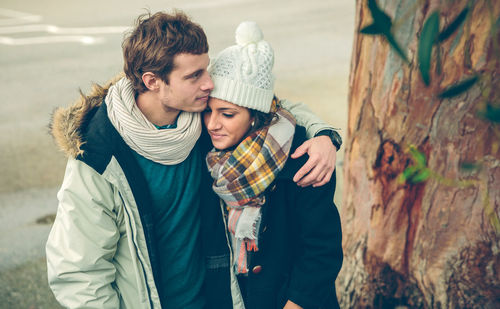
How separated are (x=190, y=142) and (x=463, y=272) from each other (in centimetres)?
159

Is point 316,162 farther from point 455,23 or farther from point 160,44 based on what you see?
point 455,23

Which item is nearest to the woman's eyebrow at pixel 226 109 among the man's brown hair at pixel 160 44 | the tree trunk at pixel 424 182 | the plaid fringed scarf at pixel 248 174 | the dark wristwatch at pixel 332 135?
the plaid fringed scarf at pixel 248 174

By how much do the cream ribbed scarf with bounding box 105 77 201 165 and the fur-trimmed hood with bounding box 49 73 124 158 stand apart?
0.09 m

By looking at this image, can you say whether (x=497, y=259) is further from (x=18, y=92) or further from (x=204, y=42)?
(x=18, y=92)

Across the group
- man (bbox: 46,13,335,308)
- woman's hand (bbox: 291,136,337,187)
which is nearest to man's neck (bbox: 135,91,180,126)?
man (bbox: 46,13,335,308)

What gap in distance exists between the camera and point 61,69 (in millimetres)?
7812

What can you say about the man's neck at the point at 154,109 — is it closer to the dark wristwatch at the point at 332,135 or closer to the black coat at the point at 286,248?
the black coat at the point at 286,248

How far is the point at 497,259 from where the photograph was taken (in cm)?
242

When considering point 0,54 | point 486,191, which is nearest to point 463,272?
point 486,191

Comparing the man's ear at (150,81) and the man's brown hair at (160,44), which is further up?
the man's brown hair at (160,44)

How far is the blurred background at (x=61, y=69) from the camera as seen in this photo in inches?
166

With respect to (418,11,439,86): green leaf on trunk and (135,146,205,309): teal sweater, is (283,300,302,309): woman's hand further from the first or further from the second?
(418,11,439,86): green leaf on trunk

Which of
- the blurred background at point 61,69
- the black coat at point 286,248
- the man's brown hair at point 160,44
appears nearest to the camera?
the man's brown hair at point 160,44

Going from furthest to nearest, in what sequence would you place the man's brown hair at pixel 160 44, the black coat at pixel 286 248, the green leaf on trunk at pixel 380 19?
the black coat at pixel 286 248 < the man's brown hair at pixel 160 44 < the green leaf on trunk at pixel 380 19
